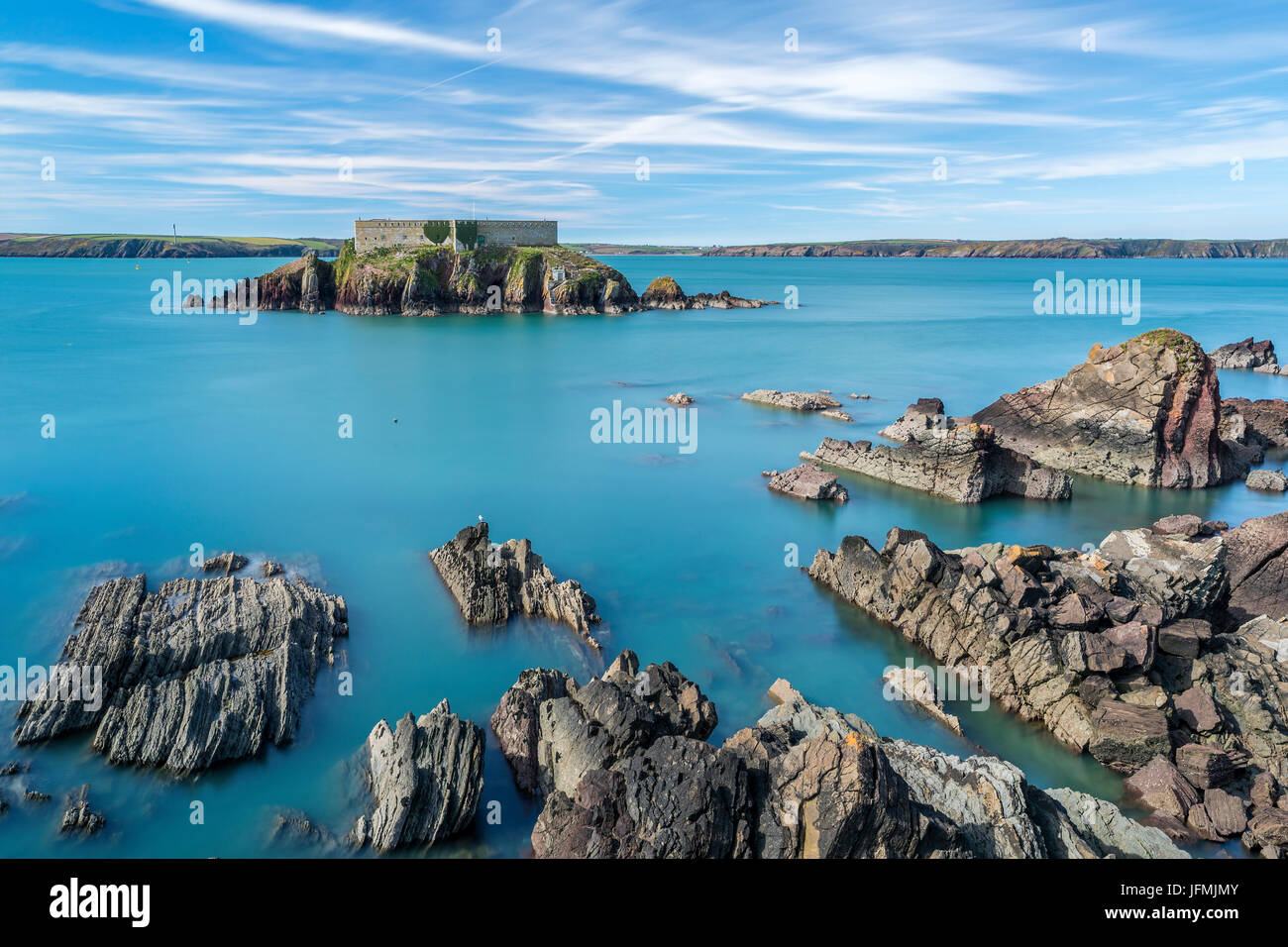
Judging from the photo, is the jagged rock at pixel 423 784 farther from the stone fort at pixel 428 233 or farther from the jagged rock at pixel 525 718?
the stone fort at pixel 428 233

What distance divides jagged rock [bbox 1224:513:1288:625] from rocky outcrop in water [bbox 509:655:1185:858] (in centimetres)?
1109

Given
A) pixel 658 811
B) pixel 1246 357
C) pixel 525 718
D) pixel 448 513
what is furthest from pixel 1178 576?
pixel 1246 357

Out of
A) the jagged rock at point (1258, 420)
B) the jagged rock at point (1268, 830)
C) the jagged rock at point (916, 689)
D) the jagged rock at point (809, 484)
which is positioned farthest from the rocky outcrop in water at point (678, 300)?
the jagged rock at point (1268, 830)

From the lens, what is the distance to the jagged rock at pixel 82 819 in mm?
13143

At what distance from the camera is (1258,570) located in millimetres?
21391

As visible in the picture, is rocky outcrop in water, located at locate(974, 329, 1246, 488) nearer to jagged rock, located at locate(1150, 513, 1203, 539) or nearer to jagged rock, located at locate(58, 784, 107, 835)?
jagged rock, located at locate(1150, 513, 1203, 539)

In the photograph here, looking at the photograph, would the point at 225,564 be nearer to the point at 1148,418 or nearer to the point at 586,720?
the point at 586,720

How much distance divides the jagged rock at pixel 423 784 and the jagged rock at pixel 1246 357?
6610 cm

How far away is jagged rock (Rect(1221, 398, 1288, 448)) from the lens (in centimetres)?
3759

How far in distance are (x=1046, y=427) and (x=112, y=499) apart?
130 feet

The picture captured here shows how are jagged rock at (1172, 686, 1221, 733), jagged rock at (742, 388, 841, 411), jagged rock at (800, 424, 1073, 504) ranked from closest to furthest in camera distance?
jagged rock at (1172, 686, 1221, 733) → jagged rock at (800, 424, 1073, 504) → jagged rock at (742, 388, 841, 411)

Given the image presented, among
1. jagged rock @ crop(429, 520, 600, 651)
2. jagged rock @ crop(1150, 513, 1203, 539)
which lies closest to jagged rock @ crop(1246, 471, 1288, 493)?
jagged rock @ crop(1150, 513, 1203, 539)

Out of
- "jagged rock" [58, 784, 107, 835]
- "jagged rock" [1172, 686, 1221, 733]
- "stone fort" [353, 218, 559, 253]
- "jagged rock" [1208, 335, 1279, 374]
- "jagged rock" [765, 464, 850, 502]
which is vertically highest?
"stone fort" [353, 218, 559, 253]

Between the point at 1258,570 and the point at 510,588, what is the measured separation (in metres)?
20.4
